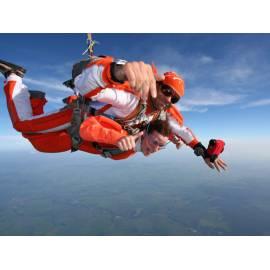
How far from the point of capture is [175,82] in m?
1.99

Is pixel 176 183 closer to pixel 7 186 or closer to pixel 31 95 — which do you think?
pixel 7 186

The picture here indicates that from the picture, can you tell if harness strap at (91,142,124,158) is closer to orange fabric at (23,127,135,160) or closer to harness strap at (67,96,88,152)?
orange fabric at (23,127,135,160)

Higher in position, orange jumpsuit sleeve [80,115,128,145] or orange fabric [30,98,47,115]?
Answer: orange fabric [30,98,47,115]

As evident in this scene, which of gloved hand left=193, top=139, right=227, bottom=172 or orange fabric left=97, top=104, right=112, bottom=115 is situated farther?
gloved hand left=193, top=139, right=227, bottom=172

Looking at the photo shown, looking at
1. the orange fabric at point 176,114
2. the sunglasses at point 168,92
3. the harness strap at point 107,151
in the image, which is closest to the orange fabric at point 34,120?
the harness strap at point 107,151

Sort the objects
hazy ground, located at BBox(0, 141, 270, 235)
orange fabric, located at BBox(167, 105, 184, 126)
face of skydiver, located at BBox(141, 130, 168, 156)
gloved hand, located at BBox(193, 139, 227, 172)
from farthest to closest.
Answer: hazy ground, located at BBox(0, 141, 270, 235), orange fabric, located at BBox(167, 105, 184, 126), gloved hand, located at BBox(193, 139, 227, 172), face of skydiver, located at BBox(141, 130, 168, 156)

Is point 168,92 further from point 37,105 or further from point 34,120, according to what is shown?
point 37,105

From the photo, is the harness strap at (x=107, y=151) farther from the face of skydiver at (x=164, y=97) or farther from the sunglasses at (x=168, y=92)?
the sunglasses at (x=168, y=92)

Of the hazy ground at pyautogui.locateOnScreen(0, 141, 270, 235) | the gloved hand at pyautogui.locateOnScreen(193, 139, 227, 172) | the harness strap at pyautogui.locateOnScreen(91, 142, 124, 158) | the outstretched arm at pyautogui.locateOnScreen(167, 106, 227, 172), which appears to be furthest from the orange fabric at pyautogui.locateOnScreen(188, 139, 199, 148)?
the hazy ground at pyautogui.locateOnScreen(0, 141, 270, 235)

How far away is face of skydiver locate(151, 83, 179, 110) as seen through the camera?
2004mm

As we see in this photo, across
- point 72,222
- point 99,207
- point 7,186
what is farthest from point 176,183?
point 7,186

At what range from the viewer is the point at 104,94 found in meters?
1.72

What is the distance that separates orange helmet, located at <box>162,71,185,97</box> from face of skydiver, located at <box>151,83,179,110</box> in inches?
1.2
